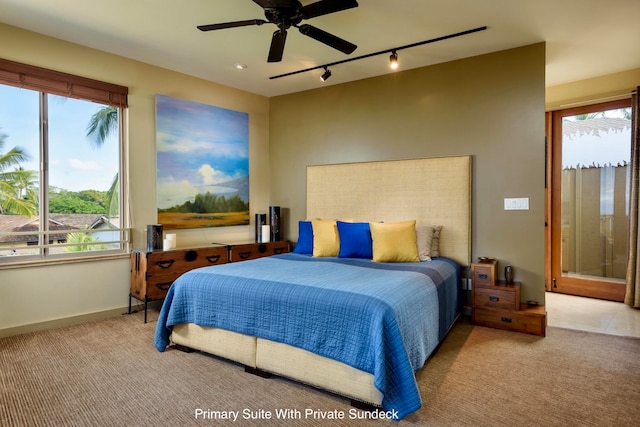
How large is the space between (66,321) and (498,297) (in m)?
4.10

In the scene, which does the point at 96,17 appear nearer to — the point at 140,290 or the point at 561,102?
the point at 140,290

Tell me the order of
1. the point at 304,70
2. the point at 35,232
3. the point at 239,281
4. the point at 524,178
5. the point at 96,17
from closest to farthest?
the point at 239,281 → the point at 96,17 → the point at 35,232 → the point at 524,178 → the point at 304,70

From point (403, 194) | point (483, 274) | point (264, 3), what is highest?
point (264, 3)

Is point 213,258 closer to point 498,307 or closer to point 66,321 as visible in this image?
point 66,321

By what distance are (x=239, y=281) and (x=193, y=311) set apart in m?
0.48

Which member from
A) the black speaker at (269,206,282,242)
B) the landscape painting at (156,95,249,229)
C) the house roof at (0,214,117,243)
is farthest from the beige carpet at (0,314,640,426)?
the black speaker at (269,206,282,242)

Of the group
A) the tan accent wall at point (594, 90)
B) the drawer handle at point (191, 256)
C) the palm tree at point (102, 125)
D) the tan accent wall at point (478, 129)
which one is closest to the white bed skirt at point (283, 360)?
the drawer handle at point (191, 256)

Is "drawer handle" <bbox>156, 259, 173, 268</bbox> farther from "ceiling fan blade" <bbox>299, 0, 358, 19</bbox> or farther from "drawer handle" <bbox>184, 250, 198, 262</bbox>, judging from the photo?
"ceiling fan blade" <bbox>299, 0, 358, 19</bbox>

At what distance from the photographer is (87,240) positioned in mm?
3711

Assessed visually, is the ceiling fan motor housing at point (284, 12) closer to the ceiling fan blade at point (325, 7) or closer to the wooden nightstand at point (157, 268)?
the ceiling fan blade at point (325, 7)

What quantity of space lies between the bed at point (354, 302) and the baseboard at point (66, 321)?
123 centimetres

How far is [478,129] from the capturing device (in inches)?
152

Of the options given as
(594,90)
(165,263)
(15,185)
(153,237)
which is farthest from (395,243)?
(15,185)

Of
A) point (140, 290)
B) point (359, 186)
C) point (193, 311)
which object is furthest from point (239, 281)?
point (359, 186)
